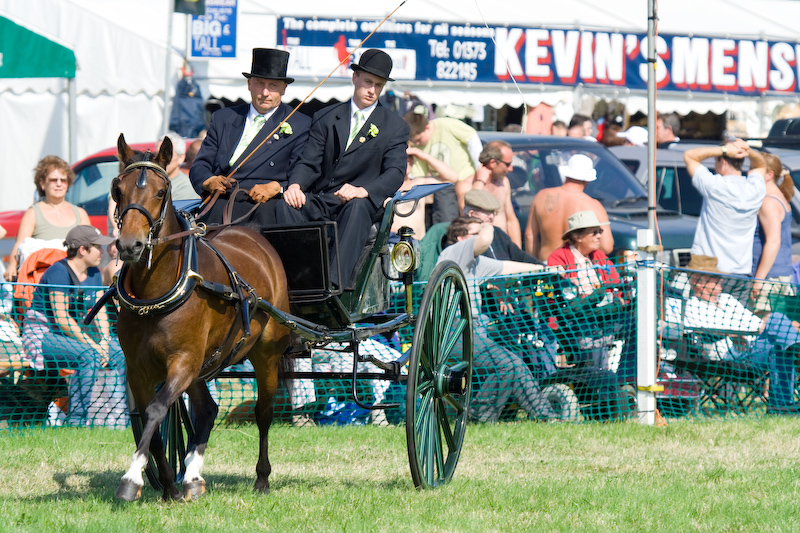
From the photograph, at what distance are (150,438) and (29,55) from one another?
883 centimetres

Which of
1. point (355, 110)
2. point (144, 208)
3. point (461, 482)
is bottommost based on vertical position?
point (461, 482)

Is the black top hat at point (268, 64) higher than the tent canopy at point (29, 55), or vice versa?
the tent canopy at point (29, 55)

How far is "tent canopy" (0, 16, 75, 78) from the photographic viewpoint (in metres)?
12.5

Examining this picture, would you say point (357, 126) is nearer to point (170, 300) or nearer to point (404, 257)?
point (404, 257)

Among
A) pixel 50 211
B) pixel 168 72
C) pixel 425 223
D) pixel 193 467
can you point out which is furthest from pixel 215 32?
pixel 193 467

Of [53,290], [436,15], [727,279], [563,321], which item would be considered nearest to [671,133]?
[436,15]

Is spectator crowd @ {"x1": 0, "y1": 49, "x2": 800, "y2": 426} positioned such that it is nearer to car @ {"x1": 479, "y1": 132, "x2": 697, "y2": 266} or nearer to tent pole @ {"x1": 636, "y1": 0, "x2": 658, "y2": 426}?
tent pole @ {"x1": 636, "y1": 0, "x2": 658, "y2": 426}

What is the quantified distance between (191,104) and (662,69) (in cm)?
767

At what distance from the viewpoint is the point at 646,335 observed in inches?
341

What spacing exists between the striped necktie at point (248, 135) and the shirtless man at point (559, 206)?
176 inches

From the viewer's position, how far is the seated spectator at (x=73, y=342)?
27.5ft

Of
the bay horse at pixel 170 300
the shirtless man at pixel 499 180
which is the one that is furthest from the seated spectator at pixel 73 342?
the shirtless man at pixel 499 180

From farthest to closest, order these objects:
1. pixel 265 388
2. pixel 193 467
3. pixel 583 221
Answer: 1. pixel 583 221
2. pixel 265 388
3. pixel 193 467

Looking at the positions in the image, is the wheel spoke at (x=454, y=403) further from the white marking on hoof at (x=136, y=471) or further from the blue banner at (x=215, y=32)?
the blue banner at (x=215, y=32)
